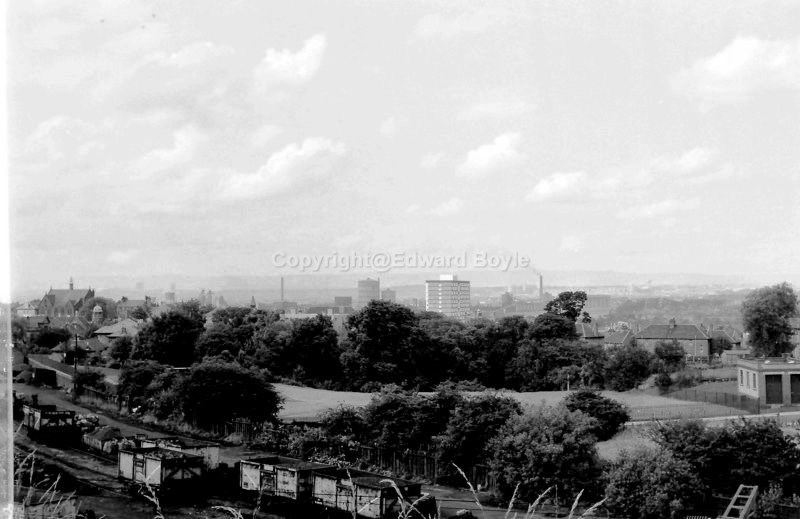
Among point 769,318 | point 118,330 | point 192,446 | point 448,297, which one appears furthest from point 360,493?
point 769,318

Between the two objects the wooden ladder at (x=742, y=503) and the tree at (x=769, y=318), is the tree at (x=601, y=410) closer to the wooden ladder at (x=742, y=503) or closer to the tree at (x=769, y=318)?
the wooden ladder at (x=742, y=503)

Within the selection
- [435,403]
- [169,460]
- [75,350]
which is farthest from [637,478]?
[75,350]

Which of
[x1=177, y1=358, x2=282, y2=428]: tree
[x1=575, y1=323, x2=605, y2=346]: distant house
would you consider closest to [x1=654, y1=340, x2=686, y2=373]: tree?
[x1=575, y1=323, x2=605, y2=346]: distant house

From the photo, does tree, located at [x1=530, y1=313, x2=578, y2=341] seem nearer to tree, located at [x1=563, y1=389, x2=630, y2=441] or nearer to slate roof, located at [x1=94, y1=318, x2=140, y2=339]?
tree, located at [x1=563, y1=389, x2=630, y2=441]

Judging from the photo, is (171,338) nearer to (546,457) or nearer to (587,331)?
(546,457)

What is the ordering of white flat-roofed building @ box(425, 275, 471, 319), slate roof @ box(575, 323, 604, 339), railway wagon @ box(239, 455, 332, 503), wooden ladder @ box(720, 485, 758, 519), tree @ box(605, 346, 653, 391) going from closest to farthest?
wooden ladder @ box(720, 485, 758, 519) → railway wagon @ box(239, 455, 332, 503) → tree @ box(605, 346, 653, 391) → slate roof @ box(575, 323, 604, 339) → white flat-roofed building @ box(425, 275, 471, 319)

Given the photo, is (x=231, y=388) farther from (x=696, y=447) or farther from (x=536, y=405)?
(x=696, y=447)
